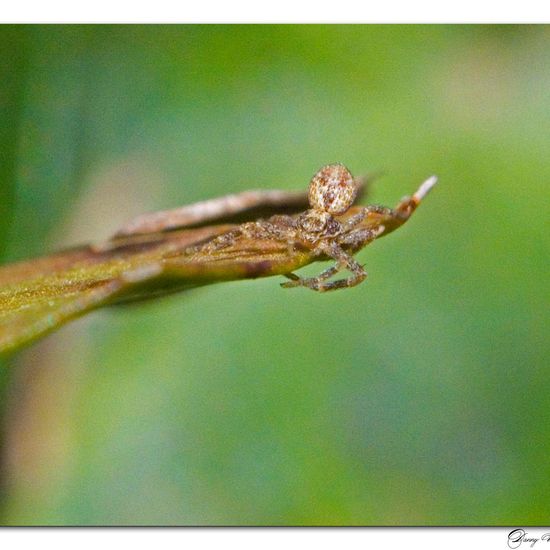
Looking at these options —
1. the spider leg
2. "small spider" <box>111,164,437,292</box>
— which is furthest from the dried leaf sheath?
the spider leg

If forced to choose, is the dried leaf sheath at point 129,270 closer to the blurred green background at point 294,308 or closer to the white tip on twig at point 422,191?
the white tip on twig at point 422,191

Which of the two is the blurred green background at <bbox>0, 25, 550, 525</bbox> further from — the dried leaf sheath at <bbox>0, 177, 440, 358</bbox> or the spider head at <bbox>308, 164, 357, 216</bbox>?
the dried leaf sheath at <bbox>0, 177, 440, 358</bbox>

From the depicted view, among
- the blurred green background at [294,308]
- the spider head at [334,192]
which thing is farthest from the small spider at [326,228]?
the blurred green background at [294,308]

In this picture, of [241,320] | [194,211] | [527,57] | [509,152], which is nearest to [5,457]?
[241,320]

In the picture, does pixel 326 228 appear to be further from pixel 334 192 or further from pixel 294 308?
pixel 294 308

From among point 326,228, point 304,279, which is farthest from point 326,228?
point 304,279

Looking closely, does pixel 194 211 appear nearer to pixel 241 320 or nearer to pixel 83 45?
pixel 241 320
